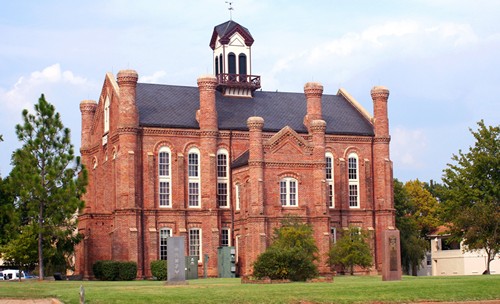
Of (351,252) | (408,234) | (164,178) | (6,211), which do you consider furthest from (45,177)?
(408,234)

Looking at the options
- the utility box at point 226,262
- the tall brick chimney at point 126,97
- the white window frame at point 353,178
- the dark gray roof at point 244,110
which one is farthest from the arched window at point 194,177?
the white window frame at point 353,178

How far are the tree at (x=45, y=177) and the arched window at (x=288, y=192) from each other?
1452 cm

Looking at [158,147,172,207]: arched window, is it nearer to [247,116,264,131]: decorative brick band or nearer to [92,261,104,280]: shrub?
[92,261,104,280]: shrub

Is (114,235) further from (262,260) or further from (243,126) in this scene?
(262,260)

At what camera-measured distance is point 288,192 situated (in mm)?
67250

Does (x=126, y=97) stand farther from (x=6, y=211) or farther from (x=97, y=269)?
(x=6, y=211)

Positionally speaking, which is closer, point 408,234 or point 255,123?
point 255,123

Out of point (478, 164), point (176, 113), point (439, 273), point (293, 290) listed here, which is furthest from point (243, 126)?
point (293, 290)

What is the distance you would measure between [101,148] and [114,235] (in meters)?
9.22

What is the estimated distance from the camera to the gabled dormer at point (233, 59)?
75.7 m

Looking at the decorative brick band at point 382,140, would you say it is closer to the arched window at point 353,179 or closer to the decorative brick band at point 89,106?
the arched window at point 353,179

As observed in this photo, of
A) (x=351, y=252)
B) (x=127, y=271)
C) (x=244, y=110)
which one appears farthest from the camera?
(x=244, y=110)

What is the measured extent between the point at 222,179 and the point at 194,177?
215cm

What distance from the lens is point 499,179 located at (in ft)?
209
